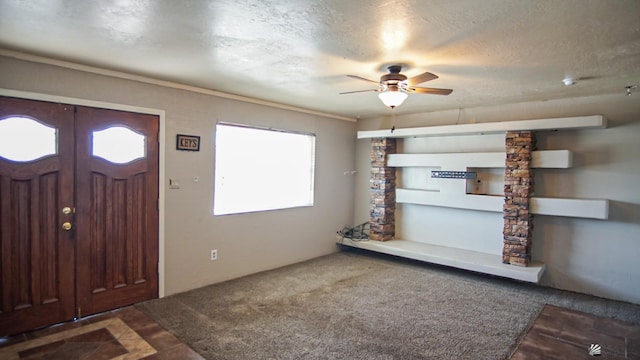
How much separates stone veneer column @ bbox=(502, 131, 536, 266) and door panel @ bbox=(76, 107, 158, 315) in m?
4.37

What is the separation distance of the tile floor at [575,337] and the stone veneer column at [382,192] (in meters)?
2.64

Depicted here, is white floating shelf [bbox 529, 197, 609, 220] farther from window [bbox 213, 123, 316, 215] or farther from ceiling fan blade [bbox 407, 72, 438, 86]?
window [bbox 213, 123, 316, 215]

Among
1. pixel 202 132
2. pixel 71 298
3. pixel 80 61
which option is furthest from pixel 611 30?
pixel 71 298

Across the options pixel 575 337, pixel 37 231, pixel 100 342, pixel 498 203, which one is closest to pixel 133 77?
pixel 37 231

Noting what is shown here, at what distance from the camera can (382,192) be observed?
241 inches

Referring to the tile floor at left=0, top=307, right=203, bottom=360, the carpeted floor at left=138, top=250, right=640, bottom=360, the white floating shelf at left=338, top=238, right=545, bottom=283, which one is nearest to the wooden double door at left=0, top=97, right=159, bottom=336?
the tile floor at left=0, top=307, right=203, bottom=360

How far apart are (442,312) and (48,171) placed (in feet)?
13.5

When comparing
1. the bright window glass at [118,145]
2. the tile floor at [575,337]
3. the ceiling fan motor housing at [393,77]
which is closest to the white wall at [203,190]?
the bright window glass at [118,145]

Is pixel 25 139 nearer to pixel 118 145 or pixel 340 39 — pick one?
pixel 118 145

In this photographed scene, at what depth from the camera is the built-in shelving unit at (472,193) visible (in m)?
4.41

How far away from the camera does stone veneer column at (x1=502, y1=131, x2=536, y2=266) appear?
185 inches

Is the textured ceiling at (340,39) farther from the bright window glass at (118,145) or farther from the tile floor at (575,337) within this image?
the tile floor at (575,337)

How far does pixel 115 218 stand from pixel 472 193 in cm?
463

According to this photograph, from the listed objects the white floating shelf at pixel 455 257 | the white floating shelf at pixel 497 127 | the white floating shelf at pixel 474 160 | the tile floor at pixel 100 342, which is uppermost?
the white floating shelf at pixel 497 127
